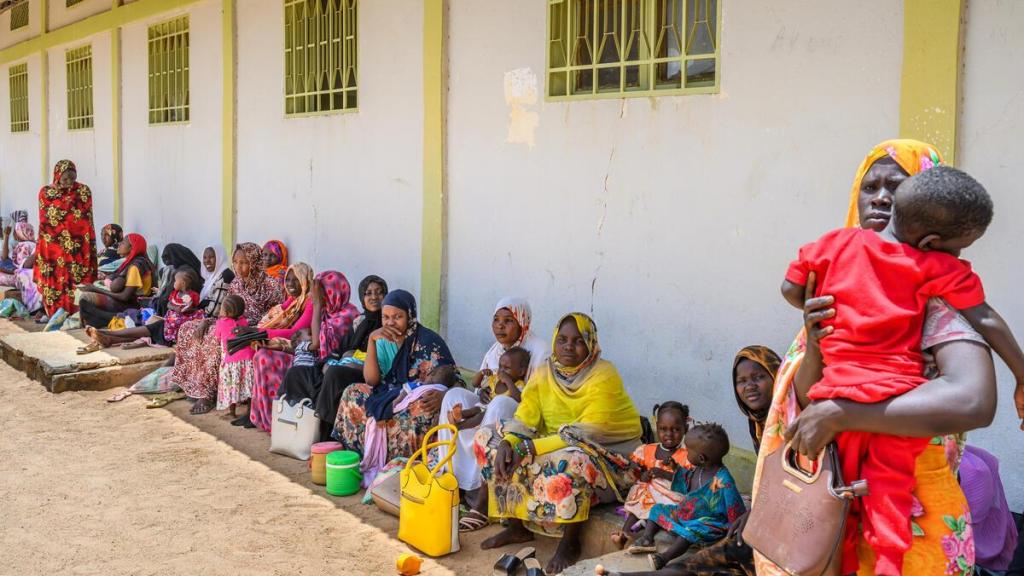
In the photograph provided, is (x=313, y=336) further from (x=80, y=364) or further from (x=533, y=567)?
(x=533, y=567)

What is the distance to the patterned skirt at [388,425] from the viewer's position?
5367mm

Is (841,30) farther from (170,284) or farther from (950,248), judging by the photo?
(170,284)

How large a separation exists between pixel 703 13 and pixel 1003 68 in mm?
1515

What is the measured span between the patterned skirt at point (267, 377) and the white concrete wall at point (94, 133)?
6.45m

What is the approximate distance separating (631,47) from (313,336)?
2.97 m

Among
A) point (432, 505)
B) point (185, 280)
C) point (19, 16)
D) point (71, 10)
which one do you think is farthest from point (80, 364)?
point (19, 16)

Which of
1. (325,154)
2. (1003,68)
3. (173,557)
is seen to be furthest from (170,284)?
(1003,68)

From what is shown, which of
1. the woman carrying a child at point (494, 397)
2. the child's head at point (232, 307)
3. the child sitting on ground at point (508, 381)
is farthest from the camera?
the child's head at point (232, 307)

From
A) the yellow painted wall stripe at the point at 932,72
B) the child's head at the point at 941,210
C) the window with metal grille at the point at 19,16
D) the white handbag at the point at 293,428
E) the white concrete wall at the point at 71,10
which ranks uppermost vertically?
the window with metal grille at the point at 19,16

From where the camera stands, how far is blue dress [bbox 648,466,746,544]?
12.2 feet

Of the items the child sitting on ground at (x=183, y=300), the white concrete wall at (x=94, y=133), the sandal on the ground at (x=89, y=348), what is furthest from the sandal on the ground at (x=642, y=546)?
the white concrete wall at (x=94, y=133)

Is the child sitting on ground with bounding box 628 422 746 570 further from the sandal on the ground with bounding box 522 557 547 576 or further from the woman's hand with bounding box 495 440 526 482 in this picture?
the woman's hand with bounding box 495 440 526 482

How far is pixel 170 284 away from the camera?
8938 mm

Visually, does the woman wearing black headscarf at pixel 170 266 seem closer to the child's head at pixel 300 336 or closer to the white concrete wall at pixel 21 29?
the child's head at pixel 300 336
